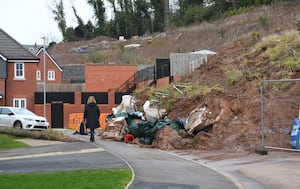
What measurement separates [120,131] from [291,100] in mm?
7074

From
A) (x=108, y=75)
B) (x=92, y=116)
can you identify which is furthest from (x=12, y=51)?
(x=92, y=116)

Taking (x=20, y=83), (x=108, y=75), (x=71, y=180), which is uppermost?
(x=108, y=75)

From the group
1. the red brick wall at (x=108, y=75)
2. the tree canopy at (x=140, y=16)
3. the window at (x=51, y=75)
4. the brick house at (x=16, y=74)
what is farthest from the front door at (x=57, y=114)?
the tree canopy at (x=140, y=16)

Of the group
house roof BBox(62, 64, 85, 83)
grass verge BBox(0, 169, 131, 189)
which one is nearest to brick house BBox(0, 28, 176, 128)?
house roof BBox(62, 64, 85, 83)

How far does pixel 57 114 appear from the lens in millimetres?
43281

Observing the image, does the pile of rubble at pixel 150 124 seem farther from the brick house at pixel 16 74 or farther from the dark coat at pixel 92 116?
the brick house at pixel 16 74

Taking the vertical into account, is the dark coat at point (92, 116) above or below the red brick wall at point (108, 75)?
below

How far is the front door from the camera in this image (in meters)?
43.1

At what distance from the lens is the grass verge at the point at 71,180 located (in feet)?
35.6

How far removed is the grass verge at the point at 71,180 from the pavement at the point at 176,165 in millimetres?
402

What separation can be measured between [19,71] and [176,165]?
2819cm

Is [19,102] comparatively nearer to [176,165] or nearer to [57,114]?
[57,114]

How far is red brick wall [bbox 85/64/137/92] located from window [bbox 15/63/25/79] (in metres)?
11.7

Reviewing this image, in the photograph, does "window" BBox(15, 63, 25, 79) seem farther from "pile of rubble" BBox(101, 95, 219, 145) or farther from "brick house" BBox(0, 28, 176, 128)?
"pile of rubble" BBox(101, 95, 219, 145)
